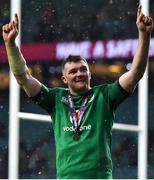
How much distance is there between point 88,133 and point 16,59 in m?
0.51

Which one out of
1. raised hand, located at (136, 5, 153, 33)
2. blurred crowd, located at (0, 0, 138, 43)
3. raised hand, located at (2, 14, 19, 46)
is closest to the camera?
raised hand, located at (136, 5, 153, 33)

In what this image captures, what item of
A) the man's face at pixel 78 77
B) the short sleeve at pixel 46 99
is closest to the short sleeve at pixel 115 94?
the man's face at pixel 78 77

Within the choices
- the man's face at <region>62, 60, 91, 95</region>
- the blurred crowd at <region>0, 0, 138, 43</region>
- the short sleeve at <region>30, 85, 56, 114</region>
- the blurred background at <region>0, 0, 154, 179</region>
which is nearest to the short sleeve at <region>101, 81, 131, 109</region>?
the man's face at <region>62, 60, 91, 95</region>

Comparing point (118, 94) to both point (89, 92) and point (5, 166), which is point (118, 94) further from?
point (5, 166)

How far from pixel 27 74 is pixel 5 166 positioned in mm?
4087

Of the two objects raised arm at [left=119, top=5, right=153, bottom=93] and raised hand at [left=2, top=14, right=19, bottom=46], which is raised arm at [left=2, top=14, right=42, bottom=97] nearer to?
raised hand at [left=2, top=14, right=19, bottom=46]

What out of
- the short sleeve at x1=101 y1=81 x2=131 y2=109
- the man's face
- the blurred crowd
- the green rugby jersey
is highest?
the blurred crowd

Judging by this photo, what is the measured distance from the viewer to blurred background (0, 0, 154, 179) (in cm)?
832

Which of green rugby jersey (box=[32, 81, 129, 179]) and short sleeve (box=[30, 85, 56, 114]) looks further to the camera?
short sleeve (box=[30, 85, 56, 114])

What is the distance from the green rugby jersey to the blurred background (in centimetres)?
368

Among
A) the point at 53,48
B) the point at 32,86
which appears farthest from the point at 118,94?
the point at 53,48

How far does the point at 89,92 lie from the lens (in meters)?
4.47

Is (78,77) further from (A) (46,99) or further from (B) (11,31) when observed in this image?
(B) (11,31)

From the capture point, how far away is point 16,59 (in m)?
4.49
